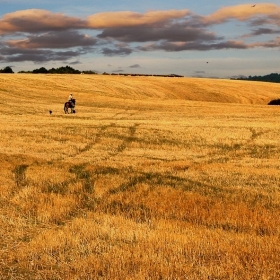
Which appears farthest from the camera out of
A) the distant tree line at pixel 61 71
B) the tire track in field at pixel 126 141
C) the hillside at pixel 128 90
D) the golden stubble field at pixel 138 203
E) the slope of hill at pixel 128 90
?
the distant tree line at pixel 61 71

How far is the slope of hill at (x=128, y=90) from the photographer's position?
201 feet

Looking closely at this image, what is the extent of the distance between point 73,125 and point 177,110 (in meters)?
20.4

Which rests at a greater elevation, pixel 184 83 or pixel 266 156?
pixel 184 83

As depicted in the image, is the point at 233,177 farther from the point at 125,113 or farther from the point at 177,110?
the point at 177,110

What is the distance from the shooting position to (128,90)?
241 feet

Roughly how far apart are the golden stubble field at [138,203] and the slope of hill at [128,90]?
3054cm

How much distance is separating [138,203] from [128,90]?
6310cm

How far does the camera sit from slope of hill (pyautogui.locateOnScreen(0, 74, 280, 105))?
61.2m

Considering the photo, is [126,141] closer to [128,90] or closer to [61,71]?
[128,90]

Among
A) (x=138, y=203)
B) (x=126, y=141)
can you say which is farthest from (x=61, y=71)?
(x=138, y=203)

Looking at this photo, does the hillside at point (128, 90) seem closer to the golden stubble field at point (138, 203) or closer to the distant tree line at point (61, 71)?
the golden stubble field at point (138, 203)

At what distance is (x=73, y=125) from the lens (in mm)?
33781

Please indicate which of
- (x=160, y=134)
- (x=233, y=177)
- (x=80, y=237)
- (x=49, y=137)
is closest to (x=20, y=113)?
(x=49, y=137)

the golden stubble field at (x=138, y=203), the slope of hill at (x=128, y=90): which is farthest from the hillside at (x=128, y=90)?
the golden stubble field at (x=138, y=203)
